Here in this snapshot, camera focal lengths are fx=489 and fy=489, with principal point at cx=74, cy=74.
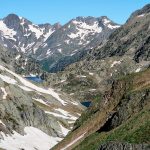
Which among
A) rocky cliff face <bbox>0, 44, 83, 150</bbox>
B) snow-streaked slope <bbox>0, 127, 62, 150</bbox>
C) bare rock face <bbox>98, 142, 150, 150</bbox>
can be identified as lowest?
bare rock face <bbox>98, 142, 150, 150</bbox>

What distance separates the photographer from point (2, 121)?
363 ft

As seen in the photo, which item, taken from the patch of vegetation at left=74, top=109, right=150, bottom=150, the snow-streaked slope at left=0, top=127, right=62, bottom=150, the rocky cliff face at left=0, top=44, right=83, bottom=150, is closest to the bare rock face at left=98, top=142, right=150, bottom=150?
the patch of vegetation at left=74, top=109, right=150, bottom=150

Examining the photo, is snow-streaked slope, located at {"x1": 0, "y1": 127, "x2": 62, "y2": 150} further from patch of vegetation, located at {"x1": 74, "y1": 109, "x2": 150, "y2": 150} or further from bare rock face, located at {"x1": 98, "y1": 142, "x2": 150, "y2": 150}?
bare rock face, located at {"x1": 98, "y1": 142, "x2": 150, "y2": 150}

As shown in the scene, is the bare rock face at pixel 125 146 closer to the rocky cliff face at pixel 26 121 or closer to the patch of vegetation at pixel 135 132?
the patch of vegetation at pixel 135 132

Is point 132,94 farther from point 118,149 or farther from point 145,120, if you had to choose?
point 118,149

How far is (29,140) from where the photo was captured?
10888 cm

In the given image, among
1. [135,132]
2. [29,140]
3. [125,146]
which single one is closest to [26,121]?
[29,140]

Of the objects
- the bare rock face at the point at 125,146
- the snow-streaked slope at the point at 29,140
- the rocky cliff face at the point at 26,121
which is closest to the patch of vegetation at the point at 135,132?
the bare rock face at the point at 125,146

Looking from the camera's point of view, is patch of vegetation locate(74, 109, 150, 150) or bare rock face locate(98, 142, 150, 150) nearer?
bare rock face locate(98, 142, 150, 150)

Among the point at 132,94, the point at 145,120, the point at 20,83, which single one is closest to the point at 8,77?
the point at 20,83

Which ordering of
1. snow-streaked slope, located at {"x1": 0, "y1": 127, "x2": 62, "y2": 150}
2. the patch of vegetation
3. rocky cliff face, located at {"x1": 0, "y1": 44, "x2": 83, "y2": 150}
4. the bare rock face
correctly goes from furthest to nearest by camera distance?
rocky cliff face, located at {"x1": 0, "y1": 44, "x2": 83, "y2": 150}, snow-streaked slope, located at {"x1": 0, "y1": 127, "x2": 62, "y2": 150}, the patch of vegetation, the bare rock face

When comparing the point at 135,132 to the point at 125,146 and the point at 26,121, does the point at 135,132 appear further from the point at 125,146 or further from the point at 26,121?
the point at 26,121

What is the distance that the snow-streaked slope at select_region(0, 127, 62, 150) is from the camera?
98.9 meters

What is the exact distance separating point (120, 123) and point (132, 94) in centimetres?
429
